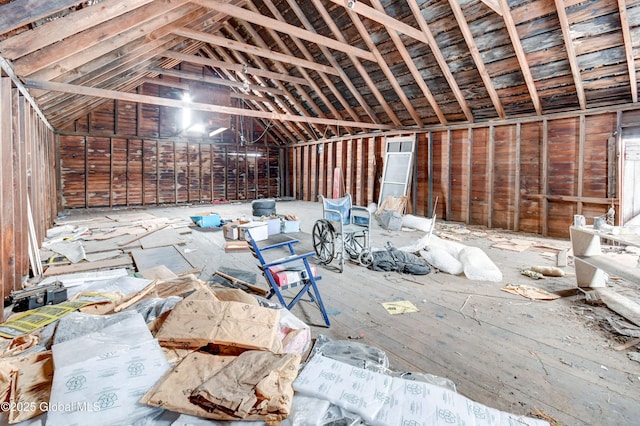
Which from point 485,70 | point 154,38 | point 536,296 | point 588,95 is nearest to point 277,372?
point 536,296

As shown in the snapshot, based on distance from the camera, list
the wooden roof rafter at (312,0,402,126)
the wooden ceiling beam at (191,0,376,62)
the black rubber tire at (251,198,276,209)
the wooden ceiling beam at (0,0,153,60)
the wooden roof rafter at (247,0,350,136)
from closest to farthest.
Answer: the wooden ceiling beam at (0,0,153,60), the wooden ceiling beam at (191,0,376,62), the wooden roof rafter at (312,0,402,126), the wooden roof rafter at (247,0,350,136), the black rubber tire at (251,198,276,209)

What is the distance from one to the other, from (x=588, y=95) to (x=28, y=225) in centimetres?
877

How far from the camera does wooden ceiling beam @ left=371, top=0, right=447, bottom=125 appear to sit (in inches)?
224

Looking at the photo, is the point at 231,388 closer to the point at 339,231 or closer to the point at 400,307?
the point at 400,307

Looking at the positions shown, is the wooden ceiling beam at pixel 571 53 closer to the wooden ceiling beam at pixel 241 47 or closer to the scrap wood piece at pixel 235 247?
the wooden ceiling beam at pixel 241 47

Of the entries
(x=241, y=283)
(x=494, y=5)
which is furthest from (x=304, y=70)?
(x=241, y=283)

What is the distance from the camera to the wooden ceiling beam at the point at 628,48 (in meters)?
3.98

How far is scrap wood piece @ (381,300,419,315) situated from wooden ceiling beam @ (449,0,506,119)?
4751mm

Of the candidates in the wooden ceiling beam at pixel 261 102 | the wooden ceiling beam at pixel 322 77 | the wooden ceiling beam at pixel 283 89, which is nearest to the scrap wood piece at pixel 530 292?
the wooden ceiling beam at pixel 322 77

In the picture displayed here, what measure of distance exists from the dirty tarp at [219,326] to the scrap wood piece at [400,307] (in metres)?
1.36

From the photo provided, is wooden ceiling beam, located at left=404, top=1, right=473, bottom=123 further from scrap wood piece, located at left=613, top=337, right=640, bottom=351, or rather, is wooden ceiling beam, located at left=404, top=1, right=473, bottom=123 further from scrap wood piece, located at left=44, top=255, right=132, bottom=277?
scrap wood piece, located at left=44, top=255, right=132, bottom=277

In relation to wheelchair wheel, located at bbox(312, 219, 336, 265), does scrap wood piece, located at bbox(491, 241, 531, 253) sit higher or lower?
lower

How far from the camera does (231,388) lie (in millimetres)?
1260

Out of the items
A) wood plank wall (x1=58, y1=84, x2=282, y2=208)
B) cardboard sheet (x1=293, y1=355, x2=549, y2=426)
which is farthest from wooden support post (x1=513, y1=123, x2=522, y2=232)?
wood plank wall (x1=58, y1=84, x2=282, y2=208)
